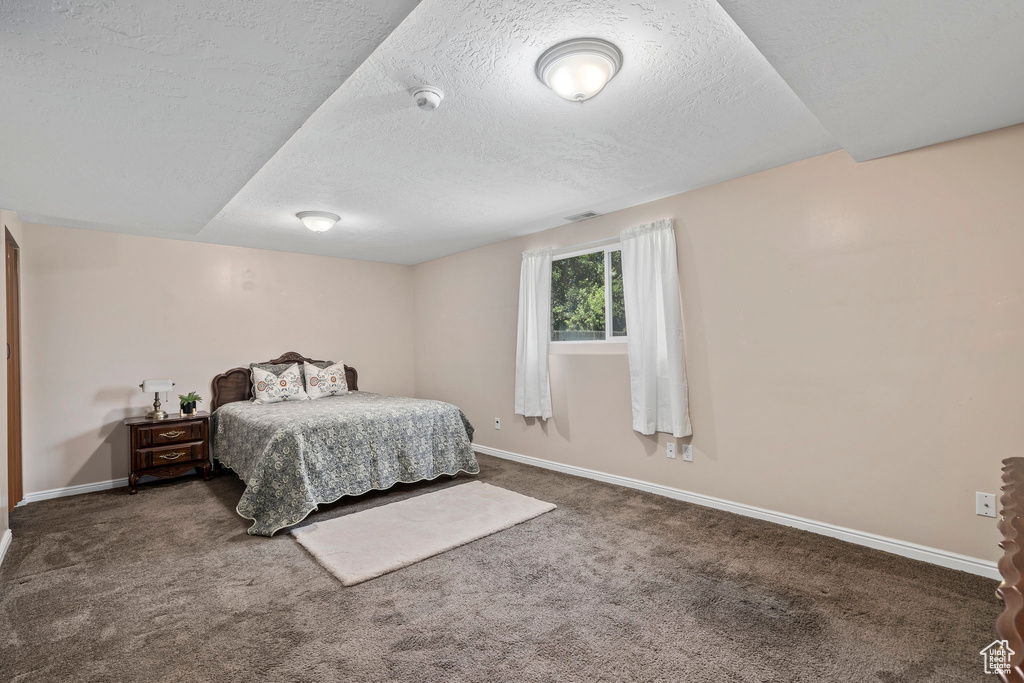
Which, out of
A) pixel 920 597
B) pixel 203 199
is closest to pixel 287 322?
pixel 203 199

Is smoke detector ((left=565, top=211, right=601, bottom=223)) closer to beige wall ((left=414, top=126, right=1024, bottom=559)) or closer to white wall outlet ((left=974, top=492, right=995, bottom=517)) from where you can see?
beige wall ((left=414, top=126, right=1024, bottom=559))

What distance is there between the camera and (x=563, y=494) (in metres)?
3.79

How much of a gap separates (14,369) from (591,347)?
14.7ft

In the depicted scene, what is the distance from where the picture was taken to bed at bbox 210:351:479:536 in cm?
324

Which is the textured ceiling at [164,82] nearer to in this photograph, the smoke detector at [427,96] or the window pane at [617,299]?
the smoke detector at [427,96]

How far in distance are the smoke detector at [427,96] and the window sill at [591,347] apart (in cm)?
254

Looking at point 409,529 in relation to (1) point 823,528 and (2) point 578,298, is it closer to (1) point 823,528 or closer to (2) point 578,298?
(2) point 578,298

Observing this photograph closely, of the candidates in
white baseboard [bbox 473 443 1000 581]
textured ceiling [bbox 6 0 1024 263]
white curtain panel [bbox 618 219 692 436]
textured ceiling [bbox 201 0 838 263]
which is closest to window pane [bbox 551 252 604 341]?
white curtain panel [bbox 618 219 692 436]

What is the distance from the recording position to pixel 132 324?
4.38 metres

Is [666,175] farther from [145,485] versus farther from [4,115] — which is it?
[145,485]

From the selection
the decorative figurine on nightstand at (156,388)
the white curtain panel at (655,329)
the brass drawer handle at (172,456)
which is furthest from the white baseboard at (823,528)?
the decorative figurine on nightstand at (156,388)

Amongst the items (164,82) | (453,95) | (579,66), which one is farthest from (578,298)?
(164,82)

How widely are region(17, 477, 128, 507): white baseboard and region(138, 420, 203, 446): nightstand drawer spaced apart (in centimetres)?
57

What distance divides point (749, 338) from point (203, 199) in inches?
146
